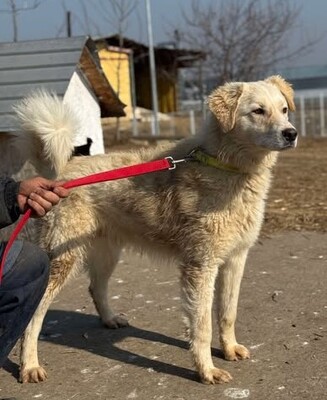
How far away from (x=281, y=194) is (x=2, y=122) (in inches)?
216

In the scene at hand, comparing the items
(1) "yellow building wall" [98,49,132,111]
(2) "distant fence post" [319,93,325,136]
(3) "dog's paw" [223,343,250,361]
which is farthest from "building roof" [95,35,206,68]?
(3) "dog's paw" [223,343,250,361]

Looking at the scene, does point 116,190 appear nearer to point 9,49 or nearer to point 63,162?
point 63,162

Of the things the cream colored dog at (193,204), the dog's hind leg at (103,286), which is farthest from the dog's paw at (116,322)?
the cream colored dog at (193,204)

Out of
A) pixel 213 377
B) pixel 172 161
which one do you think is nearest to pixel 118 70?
pixel 172 161

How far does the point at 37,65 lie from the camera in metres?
7.48

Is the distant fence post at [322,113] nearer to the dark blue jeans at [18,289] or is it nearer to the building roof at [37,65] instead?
the building roof at [37,65]

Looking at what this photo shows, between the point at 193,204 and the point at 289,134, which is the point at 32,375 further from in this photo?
the point at 289,134

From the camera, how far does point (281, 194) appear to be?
36.0 feet

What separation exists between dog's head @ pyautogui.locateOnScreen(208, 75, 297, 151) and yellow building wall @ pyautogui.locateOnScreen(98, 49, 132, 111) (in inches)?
813

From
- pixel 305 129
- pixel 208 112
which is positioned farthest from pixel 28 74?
pixel 305 129

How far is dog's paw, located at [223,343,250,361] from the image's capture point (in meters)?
4.60

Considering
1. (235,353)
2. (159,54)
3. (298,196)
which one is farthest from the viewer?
(159,54)

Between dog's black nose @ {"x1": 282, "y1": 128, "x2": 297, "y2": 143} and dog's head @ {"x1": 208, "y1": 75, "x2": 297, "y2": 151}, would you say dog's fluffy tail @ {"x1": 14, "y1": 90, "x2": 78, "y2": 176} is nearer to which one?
dog's head @ {"x1": 208, "y1": 75, "x2": 297, "y2": 151}

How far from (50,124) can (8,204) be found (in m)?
1.36
